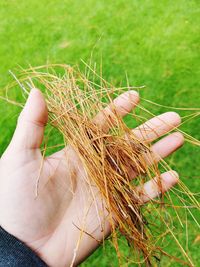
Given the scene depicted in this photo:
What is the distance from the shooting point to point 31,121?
1917 mm

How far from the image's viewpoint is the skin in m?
1.92

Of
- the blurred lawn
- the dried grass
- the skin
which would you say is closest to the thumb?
the skin

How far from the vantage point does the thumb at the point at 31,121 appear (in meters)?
1.91

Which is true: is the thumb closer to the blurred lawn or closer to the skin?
the skin

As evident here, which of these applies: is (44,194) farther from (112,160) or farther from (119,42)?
(119,42)

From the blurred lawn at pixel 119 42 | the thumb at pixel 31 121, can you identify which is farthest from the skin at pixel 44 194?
the blurred lawn at pixel 119 42

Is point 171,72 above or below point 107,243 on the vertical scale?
above

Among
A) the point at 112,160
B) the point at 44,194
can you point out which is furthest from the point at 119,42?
the point at 44,194

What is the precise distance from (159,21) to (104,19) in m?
0.46

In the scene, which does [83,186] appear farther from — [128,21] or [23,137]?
[128,21]

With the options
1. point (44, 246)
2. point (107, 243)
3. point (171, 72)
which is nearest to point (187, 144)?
point (171, 72)

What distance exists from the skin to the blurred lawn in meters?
0.94

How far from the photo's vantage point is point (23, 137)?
1936 millimetres

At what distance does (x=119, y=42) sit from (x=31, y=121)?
5.44 feet
